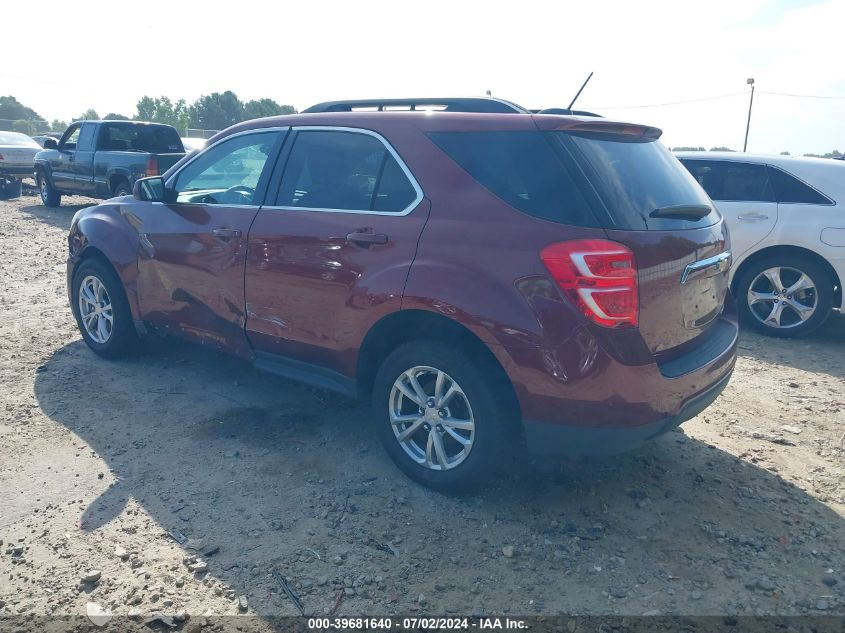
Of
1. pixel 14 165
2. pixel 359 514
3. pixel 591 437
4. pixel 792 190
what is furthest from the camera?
pixel 14 165

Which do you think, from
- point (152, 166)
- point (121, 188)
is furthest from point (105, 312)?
point (121, 188)

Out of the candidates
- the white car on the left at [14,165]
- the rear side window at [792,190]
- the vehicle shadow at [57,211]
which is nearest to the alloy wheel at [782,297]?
the rear side window at [792,190]

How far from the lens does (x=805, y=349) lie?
6.16 metres

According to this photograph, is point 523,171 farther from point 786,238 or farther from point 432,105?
point 786,238

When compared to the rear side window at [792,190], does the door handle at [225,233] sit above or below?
below

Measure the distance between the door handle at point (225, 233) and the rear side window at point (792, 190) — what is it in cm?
520

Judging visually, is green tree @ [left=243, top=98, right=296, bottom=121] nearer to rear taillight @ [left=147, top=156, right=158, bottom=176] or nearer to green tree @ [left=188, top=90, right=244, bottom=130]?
green tree @ [left=188, top=90, right=244, bottom=130]

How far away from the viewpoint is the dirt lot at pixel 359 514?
2809 millimetres

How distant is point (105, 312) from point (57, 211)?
11.7 m

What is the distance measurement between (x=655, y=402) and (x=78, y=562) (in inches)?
103

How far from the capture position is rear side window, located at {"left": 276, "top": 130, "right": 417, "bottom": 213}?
11.7 feet

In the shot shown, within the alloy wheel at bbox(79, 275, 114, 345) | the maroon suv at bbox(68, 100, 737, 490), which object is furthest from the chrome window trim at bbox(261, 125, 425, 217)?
the alloy wheel at bbox(79, 275, 114, 345)

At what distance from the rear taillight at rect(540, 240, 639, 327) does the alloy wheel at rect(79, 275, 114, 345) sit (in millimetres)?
3730

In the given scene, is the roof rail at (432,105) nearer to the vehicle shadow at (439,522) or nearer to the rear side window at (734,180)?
the vehicle shadow at (439,522)
